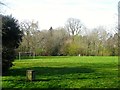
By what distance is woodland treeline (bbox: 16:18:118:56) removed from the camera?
88525 millimetres

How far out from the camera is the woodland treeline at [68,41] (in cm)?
8853

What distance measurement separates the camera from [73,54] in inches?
3750

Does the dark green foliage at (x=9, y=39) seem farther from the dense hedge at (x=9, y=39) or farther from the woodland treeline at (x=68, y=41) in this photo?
the woodland treeline at (x=68, y=41)

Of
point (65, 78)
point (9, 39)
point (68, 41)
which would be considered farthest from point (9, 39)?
point (68, 41)

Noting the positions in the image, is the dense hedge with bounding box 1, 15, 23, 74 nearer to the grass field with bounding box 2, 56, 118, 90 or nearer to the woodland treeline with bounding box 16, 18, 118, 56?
the grass field with bounding box 2, 56, 118, 90

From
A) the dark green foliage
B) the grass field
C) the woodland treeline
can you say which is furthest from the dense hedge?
the woodland treeline

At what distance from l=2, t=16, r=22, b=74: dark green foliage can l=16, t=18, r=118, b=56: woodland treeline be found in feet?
203

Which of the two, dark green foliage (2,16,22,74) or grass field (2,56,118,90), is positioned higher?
dark green foliage (2,16,22,74)

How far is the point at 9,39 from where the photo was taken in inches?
912

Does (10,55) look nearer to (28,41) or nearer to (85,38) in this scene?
(28,41)

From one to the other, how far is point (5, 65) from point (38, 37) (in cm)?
6847

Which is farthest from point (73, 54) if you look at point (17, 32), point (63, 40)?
point (17, 32)

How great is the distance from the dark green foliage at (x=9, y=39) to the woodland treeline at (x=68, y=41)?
2440 inches

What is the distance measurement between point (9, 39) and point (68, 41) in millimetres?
73900
